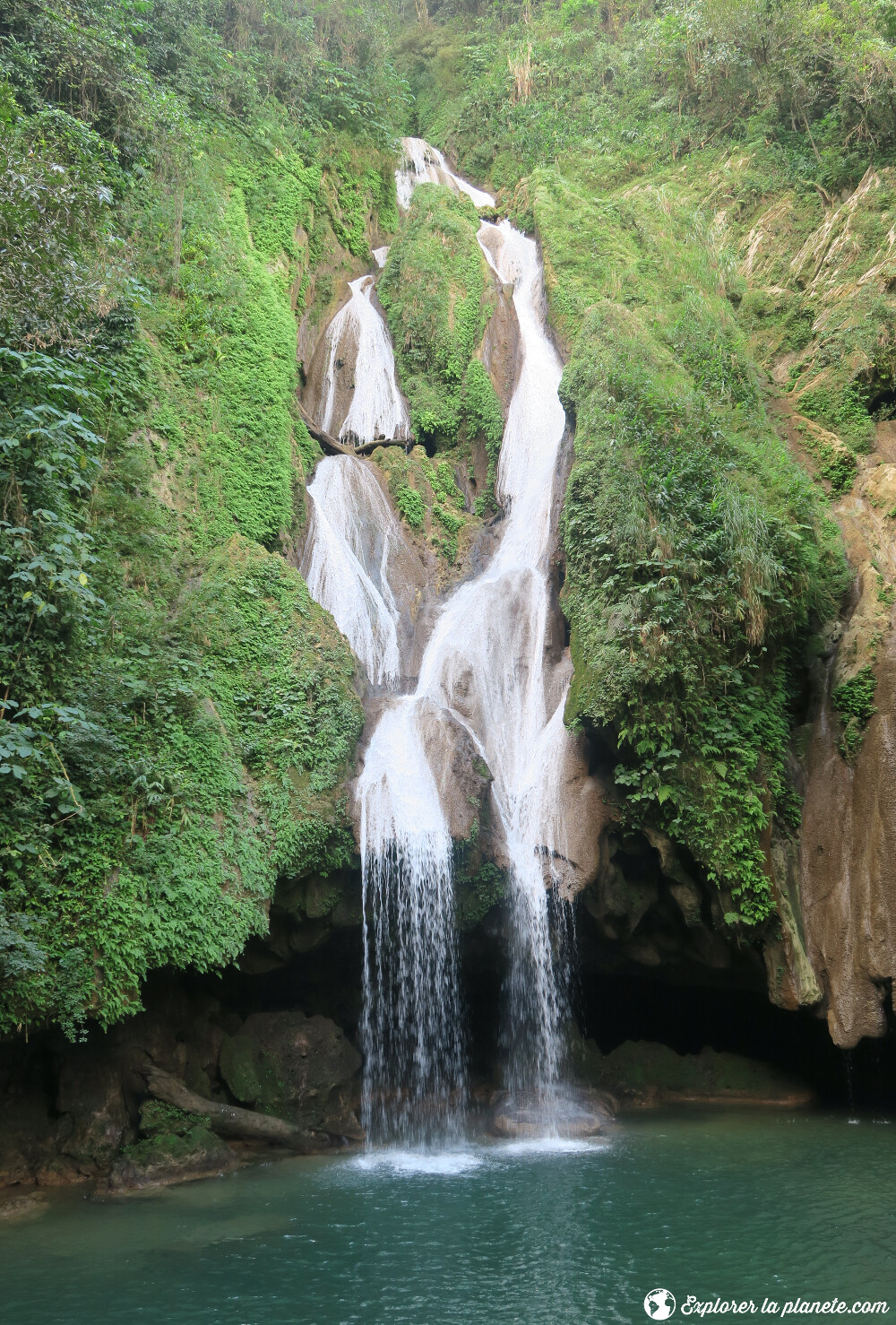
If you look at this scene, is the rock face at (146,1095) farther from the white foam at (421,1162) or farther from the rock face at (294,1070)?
the white foam at (421,1162)

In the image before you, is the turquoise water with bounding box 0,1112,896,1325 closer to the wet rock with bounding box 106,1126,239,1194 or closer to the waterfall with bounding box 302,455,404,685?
the wet rock with bounding box 106,1126,239,1194

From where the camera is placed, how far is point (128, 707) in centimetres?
1019

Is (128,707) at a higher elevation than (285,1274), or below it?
higher

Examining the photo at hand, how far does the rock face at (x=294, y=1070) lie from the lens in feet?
35.6

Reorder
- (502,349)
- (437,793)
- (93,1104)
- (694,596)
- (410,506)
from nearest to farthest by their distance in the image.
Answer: (93,1104)
(694,596)
(437,793)
(410,506)
(502,349)

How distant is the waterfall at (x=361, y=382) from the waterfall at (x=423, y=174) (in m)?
7.31

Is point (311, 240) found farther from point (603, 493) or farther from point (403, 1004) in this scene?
point (403, 1004)

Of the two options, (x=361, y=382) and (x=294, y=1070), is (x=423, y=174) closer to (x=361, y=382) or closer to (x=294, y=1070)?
(x=361, y=382)

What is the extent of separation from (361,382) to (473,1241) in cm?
1682

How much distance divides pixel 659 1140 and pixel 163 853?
22.7 feet

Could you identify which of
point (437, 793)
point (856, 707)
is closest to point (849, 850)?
point (856, 707)

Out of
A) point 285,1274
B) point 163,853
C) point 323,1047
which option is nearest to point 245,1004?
point 323,1047

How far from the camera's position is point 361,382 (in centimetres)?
1947

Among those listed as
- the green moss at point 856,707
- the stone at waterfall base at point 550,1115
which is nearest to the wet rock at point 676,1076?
the stone at waterfall base at point 550,1115
